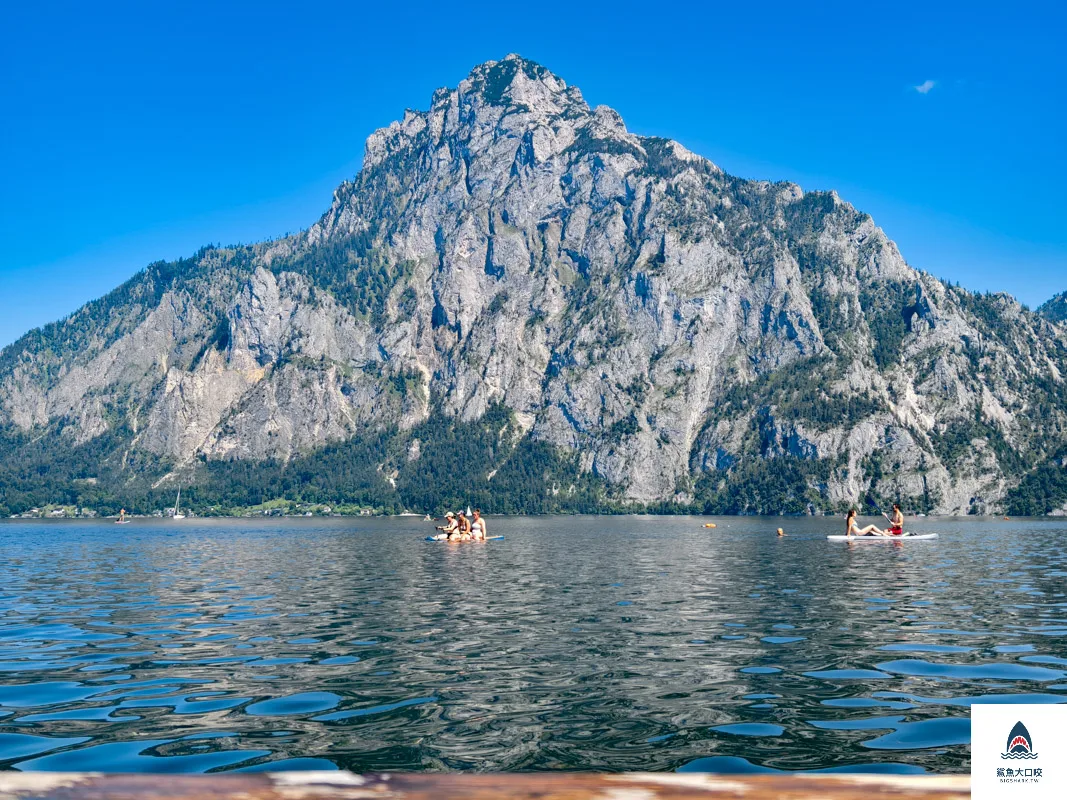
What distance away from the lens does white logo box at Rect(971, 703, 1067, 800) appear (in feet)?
21.0

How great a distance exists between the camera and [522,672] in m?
24.1

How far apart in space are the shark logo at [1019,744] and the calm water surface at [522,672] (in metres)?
8.82

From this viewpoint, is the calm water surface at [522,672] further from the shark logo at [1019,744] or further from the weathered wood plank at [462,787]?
the weathered wood plank at [462,787]

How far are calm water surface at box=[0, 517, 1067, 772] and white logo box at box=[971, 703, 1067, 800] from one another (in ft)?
29.0

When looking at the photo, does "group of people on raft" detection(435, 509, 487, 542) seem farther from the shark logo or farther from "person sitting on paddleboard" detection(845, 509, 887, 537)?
the shark logo

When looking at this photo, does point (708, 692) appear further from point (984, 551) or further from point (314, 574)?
point (984, 551)

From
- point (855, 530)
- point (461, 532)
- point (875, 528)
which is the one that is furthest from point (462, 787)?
point (855, 530)

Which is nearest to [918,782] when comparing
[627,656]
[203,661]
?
[627,656]

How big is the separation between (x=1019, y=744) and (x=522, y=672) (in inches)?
736

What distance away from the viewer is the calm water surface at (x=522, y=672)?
1627cm

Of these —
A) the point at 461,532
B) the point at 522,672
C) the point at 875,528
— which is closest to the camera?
the point at 522,672

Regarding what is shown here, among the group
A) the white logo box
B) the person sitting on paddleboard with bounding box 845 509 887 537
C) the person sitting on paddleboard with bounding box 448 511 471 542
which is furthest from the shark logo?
the person sitting on paddleboard with bounding box 448 511 471 542

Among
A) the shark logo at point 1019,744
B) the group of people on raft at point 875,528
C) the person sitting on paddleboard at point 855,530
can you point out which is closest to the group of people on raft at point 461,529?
the person sitting on paddleboard at point 855,530

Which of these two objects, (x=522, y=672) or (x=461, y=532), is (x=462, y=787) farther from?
(x=461, y=532)
